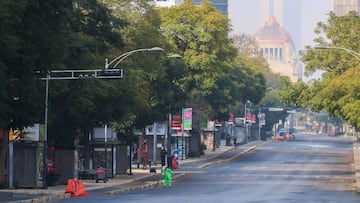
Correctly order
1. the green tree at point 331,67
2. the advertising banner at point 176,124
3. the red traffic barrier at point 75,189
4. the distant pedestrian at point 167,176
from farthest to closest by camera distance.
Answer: the advertising banner at point 176,124 < the green tree at point 331,67 < the distant pedestrian at point 167,176 < the red traffic barrier at point 75,189

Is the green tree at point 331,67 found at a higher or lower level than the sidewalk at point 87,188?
higher

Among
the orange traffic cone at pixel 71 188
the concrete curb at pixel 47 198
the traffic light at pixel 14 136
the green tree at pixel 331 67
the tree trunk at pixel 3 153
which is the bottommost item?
the concrete curb at pixel 47 198

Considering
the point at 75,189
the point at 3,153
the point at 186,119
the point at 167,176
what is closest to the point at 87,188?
the point at 167,176

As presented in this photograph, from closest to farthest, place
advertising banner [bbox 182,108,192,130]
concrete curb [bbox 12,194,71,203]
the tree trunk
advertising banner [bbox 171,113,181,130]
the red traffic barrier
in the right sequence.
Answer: concrete curb [bbox 12,194,71,203] < the red traffic barrier < the tree trunk < advertising banner [bbox 171,113,181,130] < advertising banner [bbox 182,108,192,130]

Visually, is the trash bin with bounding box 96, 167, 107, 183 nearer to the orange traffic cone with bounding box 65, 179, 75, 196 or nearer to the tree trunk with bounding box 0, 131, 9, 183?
the tree trunk with bounding box 0, 131, 9, 183

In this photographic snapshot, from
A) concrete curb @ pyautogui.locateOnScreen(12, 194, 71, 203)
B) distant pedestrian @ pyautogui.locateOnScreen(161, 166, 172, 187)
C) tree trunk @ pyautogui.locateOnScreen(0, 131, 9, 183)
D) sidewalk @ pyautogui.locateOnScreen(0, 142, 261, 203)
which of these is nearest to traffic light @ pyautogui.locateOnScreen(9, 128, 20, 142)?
tree trunk @ pyautogui.locateOnScreen(0, 131, 9, 183)

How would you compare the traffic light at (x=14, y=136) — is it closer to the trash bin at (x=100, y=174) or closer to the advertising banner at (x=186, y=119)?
the trash bin at (x=100, y=174)

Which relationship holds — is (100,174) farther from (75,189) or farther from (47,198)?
(47,198)

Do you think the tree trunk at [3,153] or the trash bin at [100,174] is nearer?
the tree trunk at [3,153]

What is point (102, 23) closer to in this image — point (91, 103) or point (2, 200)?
point (91, 103)

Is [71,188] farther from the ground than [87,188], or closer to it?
farther from the ground

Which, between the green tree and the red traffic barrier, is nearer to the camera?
the red traffic barrier

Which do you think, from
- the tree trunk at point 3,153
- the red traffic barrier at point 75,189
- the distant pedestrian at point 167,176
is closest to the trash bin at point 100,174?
the distant pedestrian at point 167,176

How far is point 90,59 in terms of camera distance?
68812mm
